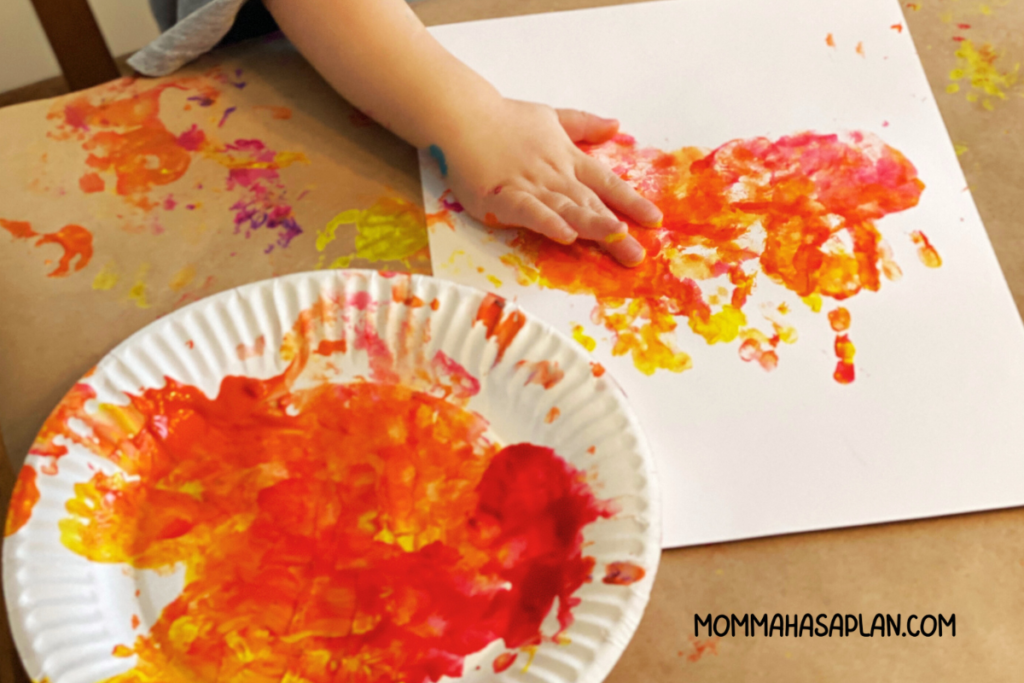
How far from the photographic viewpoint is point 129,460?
20.6 inches

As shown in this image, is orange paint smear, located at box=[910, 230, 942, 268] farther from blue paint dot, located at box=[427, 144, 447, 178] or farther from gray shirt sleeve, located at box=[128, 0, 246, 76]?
gray shirt sleeve, located at box=[128, 0, 246, 76]

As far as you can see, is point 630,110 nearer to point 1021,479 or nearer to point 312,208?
point 312,208

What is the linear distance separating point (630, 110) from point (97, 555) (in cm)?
55

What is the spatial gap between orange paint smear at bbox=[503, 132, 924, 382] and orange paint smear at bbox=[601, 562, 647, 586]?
0.52ft

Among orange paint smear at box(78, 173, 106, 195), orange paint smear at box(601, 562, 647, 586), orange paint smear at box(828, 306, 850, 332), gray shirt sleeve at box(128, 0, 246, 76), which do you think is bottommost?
orange paint smear at box(601, 562, 647, 586)

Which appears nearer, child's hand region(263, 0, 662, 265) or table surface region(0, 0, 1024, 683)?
table surface region(0, 0, 1024, 683)

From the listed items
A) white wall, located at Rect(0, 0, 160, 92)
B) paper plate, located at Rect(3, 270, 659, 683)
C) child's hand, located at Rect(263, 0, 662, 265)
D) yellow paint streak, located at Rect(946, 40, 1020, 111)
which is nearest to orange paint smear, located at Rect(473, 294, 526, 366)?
paper plate, located at Rect(3, 270, 659, 683)

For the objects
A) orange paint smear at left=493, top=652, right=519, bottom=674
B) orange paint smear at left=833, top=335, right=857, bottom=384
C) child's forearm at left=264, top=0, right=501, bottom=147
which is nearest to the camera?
orange paint smear at left=493, top=652, right=519, bottom=674

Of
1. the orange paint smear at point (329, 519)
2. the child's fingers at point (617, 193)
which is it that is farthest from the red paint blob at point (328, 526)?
the child's fingers at point (617, 193)

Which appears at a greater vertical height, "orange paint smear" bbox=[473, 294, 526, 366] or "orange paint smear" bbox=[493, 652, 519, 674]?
"orange paint smear" bbox=[473, 294, 526, 366]

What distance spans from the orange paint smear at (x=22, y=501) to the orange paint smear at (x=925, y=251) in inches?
26.5

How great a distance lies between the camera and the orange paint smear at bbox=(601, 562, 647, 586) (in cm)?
47

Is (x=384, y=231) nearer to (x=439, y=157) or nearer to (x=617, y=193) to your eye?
(x=439, y=157)

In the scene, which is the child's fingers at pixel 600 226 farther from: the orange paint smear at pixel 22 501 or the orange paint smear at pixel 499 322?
the orange paint smear at pixel 22 501
